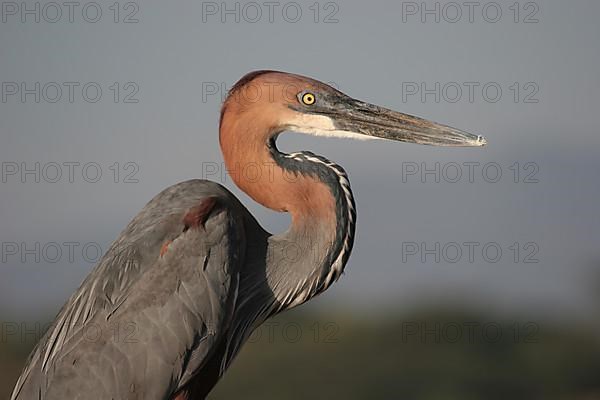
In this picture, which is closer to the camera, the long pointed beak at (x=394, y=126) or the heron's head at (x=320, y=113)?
the heron's head at (x=320, y=113)

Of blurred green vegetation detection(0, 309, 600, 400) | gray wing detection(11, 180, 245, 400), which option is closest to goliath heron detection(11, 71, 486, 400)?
gray wing detection(11, 180, 245, 400)

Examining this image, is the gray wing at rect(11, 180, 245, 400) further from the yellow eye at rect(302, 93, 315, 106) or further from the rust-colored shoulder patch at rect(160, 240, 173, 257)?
the yellow eye at rect(302, 93, 315, 106)

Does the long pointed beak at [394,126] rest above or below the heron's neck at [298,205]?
above

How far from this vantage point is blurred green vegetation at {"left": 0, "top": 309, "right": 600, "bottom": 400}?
18.3 m

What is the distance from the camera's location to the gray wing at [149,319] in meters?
4.53

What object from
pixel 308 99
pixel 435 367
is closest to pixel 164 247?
pixel 308 99

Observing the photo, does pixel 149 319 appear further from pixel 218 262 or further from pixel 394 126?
pixel 394 126

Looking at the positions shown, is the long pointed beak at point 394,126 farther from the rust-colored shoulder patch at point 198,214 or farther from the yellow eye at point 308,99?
the rust-colored shoulder patch at point 198,214

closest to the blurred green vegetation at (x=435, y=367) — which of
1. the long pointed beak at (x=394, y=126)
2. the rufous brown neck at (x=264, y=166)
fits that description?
the long pointed beak at (x=394, y=126)

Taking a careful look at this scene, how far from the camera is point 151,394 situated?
4516mm

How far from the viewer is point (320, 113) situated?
16.4ft

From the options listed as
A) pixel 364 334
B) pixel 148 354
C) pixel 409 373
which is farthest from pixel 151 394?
pixel 364 334

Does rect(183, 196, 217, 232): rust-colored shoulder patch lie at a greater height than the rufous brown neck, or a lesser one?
lesser

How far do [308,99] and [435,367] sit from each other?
616 inches
